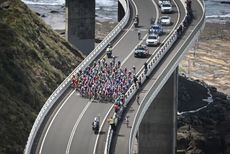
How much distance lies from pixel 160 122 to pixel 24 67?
16850mm

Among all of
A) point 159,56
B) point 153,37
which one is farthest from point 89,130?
point 153,37

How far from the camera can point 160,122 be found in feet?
264

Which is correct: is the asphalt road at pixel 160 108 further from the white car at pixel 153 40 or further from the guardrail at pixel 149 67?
the white car at pixel 153 40

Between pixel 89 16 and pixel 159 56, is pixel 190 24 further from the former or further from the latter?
pixel 89 16

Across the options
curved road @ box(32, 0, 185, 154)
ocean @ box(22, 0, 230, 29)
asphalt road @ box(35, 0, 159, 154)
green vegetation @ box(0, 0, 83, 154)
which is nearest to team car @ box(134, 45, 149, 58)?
curved road @ box(32, 0, 185, 154)

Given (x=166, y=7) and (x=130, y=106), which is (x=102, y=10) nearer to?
(x=166, y=7)

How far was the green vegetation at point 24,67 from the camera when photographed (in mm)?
65875

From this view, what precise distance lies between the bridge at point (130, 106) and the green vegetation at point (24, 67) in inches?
258

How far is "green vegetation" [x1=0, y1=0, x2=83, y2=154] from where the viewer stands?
65.9 m

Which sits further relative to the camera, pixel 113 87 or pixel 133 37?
pixel 133 37

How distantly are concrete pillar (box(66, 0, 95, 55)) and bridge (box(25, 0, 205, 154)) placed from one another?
626 cm

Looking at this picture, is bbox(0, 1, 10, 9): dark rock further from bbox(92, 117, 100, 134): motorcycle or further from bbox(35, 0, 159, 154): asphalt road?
bbox(92, 117, 100, 134): motorcycle

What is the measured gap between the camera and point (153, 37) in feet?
250

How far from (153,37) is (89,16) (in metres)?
24.6
